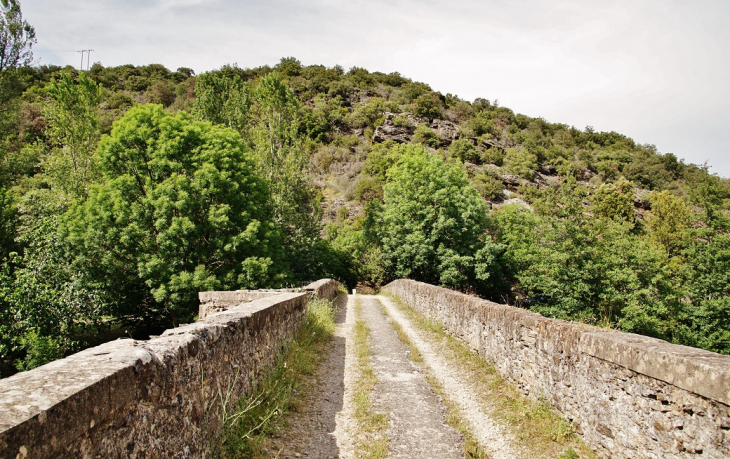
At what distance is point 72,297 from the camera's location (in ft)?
52.0

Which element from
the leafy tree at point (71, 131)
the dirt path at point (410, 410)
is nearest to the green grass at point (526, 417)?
the dirt path at point (410, 410)

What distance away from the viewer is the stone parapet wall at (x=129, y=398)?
6.29 feet

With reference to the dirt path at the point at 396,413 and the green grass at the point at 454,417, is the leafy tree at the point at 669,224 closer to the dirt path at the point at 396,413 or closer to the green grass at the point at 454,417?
the green grass at the point at 454,417

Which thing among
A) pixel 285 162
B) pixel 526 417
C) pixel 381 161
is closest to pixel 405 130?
pixel 381 161

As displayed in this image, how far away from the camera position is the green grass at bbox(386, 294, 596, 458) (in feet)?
16.0

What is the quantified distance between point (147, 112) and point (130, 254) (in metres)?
7.26

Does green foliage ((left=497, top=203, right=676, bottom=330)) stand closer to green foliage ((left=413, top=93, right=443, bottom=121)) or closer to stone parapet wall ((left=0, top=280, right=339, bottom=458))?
stone parapet wall ((left=0, top=280, right=339, bottom=458))

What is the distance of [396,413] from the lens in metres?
6.05

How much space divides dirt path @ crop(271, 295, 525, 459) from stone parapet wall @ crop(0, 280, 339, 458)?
3.77ft

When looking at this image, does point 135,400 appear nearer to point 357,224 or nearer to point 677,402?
point 677,402

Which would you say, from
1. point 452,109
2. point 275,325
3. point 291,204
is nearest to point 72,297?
point 275,325

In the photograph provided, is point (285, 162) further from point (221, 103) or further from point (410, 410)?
point (410, 410)

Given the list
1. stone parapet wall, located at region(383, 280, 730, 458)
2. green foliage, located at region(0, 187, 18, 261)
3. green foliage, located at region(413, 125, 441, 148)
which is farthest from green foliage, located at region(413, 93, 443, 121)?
stone parapet wall, located at region(383, 280, 730, 458)

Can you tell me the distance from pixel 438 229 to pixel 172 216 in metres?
17.3
